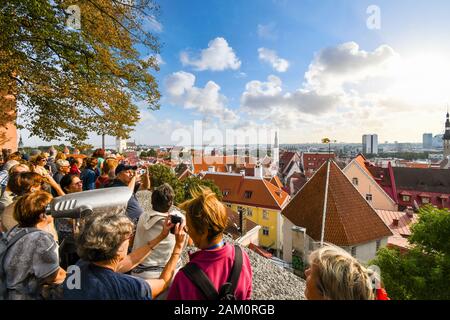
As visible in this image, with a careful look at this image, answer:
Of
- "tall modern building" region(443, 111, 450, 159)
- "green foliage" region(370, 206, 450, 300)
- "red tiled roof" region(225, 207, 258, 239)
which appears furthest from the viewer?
"tall modern building" region(443, 111, 450, 159)

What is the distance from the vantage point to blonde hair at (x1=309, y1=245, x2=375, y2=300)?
1.55 meters

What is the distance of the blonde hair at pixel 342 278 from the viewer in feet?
5.07

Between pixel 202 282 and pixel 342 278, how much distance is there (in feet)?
2.98

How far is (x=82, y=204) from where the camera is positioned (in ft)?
7.94

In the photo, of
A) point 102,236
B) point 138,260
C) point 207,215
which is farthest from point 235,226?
point 102,236

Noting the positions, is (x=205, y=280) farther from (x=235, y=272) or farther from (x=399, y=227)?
(x=399, y=227)

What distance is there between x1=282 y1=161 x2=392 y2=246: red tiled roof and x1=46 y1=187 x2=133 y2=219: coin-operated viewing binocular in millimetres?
12085

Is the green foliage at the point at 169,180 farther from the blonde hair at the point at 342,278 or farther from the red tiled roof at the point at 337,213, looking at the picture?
the blonde hair at the point at 342,278

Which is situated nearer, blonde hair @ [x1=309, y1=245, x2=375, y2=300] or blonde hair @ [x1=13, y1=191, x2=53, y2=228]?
blonde hair @ [x1=309, y1=245, x2=375, y2=300]

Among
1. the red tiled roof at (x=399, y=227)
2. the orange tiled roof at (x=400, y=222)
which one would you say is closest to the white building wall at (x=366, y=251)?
the red tiled roof at (x=399, y=227)

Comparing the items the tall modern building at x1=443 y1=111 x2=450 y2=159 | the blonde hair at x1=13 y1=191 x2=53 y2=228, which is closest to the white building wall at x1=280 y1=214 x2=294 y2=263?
the blonde hair at x1=13 y1=191 x2=53 y2=228

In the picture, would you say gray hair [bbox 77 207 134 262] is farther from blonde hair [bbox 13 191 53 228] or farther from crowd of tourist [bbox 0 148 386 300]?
blonde hair [bbox 13 191 53 228]

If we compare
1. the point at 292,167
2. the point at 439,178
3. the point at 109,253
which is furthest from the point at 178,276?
the point at 292,167
